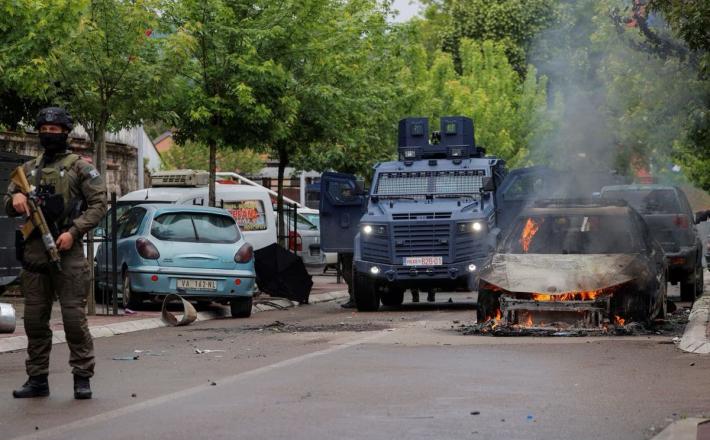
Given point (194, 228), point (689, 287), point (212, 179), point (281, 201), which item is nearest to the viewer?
point (194, 228)

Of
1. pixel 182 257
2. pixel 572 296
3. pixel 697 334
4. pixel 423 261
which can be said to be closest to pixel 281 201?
pixel 423 261

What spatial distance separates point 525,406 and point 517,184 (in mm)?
14693

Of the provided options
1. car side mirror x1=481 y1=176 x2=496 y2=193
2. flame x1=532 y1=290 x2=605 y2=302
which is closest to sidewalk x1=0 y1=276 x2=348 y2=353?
car side mirror x1=481 y1=176 x2=496 y2=193

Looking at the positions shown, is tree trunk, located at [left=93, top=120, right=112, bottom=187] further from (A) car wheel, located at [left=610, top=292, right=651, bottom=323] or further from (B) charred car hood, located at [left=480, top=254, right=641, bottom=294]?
(A) car wheel, located at [left=610, top=292, right=651, bottom=323]

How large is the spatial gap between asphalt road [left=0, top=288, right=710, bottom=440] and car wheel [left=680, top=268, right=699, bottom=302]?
9.70 metres

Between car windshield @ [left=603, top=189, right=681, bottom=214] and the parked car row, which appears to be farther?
car windshield @ [left=603, top=189, right=681, bottom=214]

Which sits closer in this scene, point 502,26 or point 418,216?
point 418,216

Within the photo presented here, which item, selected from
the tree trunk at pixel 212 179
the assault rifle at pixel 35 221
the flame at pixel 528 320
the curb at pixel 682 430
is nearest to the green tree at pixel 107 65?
the tree trunk at pixel 212 179

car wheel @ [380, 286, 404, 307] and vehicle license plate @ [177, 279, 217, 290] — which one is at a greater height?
vehicle license plate @ [177, 279, 217, 290]

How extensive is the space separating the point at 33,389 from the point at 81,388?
36 centimetres

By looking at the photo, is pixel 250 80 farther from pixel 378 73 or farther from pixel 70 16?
pixel 378 73

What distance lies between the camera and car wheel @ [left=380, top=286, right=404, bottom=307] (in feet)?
82.0

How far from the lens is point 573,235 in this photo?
17.7 m

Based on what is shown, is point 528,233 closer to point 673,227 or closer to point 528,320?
point 528,320
